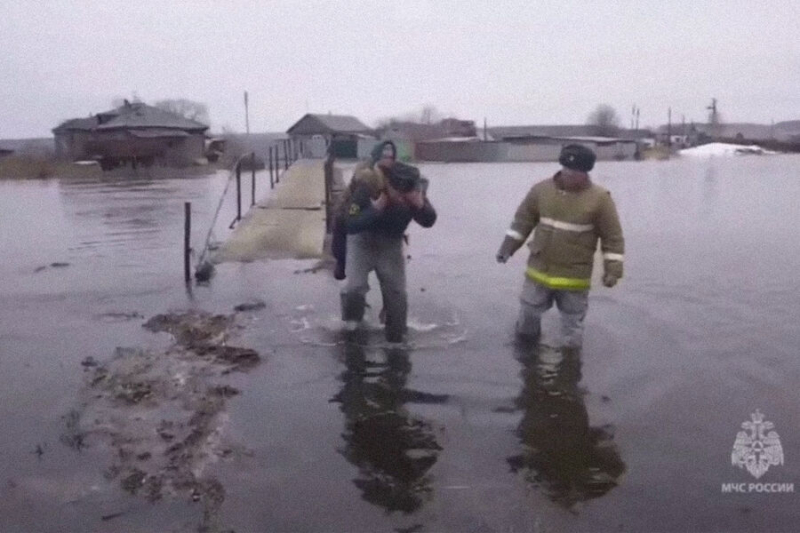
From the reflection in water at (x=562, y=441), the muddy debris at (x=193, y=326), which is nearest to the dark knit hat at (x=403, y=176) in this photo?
the reflection in water at (x=562, y=441)

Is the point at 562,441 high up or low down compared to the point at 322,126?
down

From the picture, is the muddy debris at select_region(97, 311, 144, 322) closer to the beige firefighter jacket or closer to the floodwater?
the floodwater

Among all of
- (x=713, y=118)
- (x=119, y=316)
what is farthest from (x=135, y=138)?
(x=713, y=118)

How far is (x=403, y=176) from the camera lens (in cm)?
596

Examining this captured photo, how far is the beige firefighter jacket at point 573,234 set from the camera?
585 cm

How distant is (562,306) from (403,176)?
5.45ft

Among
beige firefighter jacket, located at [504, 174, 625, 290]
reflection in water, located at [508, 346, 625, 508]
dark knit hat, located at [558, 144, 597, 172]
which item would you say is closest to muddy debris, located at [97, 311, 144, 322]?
reflection in water, located at [508, 346, 625, 508]

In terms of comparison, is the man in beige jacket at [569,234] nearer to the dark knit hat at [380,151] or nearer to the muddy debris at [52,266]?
the dark knit hat at [380,151]

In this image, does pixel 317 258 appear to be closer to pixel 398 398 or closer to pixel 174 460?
pixel 398 398

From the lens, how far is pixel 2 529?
3.74 meters

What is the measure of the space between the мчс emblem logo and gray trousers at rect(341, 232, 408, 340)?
2.85 metres

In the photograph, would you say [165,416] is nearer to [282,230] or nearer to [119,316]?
[119,316]

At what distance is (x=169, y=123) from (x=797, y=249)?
169 ft

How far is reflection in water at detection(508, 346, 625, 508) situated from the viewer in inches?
165
